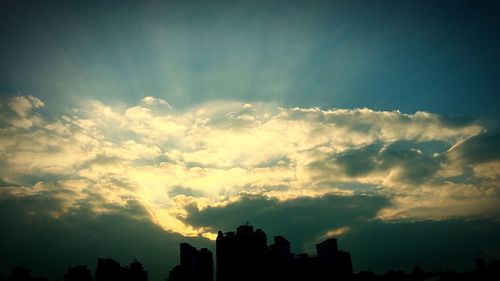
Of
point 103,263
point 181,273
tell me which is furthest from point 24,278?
point 181,273

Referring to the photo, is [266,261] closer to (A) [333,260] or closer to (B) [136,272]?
(A) [333,260]

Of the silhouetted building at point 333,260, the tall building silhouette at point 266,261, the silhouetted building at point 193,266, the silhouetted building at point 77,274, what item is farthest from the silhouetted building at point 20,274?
the silhouetted building at point 333,260

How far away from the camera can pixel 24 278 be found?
165375 millimetres

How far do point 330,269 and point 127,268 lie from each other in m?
106

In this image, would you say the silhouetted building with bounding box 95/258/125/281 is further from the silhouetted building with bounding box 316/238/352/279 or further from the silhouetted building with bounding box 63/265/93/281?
the silhouetted building with bounding box 316/238/352/279

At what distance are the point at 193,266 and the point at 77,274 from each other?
5517 cm

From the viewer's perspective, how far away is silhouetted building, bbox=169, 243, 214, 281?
169 m

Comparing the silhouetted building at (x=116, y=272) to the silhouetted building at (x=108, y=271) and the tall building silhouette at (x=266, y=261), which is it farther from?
the tall building silhouette at (x=266, y=261)

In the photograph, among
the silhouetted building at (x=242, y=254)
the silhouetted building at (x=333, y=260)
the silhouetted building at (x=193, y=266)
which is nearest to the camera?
the silhouetted building at (x=242, y=254)

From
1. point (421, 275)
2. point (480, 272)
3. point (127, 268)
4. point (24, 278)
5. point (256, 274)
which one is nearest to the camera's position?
point (480, 272)

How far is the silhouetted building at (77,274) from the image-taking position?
162250mm

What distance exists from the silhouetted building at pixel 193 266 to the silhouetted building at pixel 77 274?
134 feet

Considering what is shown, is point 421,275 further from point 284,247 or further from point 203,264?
point 203,264

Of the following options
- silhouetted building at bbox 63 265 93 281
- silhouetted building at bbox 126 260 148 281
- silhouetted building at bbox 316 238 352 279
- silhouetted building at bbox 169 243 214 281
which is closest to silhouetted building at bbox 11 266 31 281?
silhouetted building at bbox 63 265 93 281
